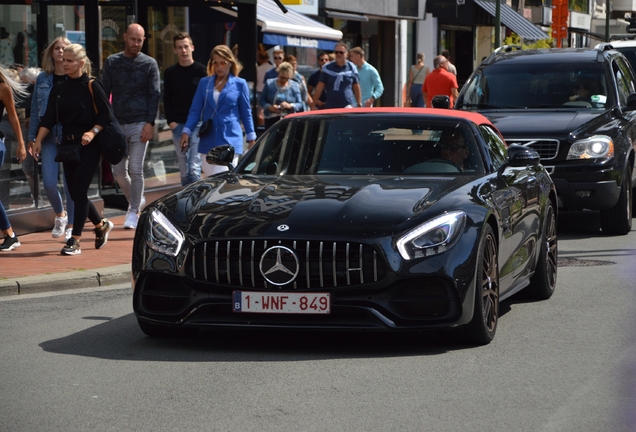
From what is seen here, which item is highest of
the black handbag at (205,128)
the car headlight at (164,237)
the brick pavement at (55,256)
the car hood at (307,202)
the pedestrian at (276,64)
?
the pedestrian at (276,64)

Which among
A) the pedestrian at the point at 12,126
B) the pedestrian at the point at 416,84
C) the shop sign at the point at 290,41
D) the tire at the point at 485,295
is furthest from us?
the pedestrian at the point at 416,84

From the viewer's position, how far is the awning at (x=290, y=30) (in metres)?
21.9

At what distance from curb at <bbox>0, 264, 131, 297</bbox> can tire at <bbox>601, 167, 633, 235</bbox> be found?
5350 millimetres

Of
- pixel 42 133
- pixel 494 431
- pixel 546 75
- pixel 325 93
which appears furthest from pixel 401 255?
pixel 325 93

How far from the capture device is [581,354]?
23.5ft

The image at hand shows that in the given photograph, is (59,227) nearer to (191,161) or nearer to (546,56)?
(191,161)

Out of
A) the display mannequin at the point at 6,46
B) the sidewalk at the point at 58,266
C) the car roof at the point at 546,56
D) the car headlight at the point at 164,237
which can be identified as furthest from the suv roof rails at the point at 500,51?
the car headlight at the point at 164,237

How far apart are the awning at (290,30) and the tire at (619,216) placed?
8.77 m

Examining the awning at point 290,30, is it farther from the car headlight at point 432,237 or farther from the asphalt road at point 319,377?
Result: the car headlight at point 432,237

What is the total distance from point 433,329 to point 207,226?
52.6 inches

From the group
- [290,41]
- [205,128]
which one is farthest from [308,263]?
[290,41]

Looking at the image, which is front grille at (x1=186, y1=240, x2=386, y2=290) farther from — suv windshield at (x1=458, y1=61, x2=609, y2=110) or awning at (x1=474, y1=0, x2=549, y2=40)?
awning at (x1=474, y1=0, x2=549, y2=40)

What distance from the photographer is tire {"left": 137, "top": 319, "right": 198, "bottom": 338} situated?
7.52 m

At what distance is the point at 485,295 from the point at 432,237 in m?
0.61
